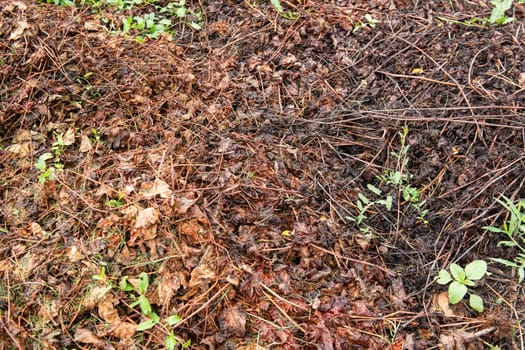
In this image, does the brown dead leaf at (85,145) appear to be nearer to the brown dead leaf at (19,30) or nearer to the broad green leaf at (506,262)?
the brown dead leaf at (19,30)

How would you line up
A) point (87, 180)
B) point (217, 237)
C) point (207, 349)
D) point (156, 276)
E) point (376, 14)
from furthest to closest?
point (376, 14)
point (87, 180)
point (217, 237)
point (156, 276)
point (207, 349)

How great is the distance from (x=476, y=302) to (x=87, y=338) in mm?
1787

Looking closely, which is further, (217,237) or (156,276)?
(217,237)

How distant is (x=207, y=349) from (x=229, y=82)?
6.18ft

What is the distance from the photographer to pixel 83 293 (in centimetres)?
194

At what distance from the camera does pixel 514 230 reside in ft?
7.38

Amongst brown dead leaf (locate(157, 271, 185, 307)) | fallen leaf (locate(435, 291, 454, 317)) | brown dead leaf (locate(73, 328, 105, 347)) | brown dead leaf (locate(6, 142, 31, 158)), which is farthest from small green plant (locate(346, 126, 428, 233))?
brown dead leaf (locate(6, 142, 31, 158))

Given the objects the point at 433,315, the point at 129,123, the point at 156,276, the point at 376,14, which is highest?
the point at 376,14

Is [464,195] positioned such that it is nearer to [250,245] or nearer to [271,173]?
[271,173]

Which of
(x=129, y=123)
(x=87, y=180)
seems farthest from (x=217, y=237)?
(x=129, y=123)

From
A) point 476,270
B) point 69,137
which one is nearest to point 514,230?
point 476,270

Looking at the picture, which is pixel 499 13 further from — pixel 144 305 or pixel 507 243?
pixel 144 305

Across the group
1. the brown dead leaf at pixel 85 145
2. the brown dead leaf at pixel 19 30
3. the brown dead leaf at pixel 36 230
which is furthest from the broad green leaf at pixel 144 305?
the brown dead leaf at pixel 19 30

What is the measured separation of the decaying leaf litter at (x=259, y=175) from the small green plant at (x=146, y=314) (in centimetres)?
1
